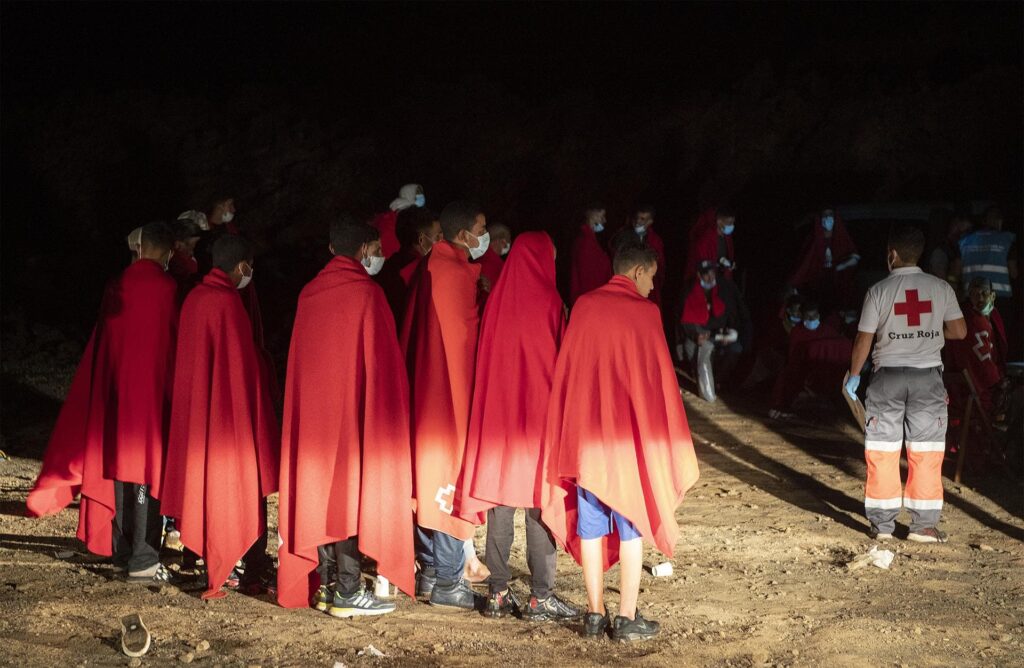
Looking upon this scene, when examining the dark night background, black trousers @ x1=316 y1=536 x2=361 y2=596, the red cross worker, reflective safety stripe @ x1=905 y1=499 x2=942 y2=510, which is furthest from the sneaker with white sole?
the dark night background

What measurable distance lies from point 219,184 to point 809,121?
35.0 ft

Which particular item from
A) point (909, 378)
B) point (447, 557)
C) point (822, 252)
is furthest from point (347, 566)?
point (822, 252)

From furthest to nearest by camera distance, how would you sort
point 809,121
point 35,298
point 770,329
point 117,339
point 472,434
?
point 809,121 < point 35,298 < point 770,329 < point 117,339 < point 472,434

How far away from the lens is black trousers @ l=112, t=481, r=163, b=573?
674cm

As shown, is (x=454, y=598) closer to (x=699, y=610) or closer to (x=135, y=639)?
(x=699, y=610)

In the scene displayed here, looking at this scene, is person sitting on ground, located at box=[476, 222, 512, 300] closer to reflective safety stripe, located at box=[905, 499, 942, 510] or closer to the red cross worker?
the red cross worker

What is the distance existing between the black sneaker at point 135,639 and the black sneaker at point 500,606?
65.0 inches

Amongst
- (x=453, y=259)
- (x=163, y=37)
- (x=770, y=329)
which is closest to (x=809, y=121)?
(x=770, y=329)

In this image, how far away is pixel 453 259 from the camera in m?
6.25

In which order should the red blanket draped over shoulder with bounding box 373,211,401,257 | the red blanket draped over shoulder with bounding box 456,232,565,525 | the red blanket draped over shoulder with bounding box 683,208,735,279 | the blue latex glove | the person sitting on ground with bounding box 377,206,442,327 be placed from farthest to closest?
the red blanket draped over shoulder with bounding box 683,208,735,279 < the red blanket draped over shoulder with bounding box 373,211,401,257 < the blue latex glove < the person sitting on ground with bounding box 377,206,442,327 < the red blanket draped over shoulder with bounding box 456,232,565,525

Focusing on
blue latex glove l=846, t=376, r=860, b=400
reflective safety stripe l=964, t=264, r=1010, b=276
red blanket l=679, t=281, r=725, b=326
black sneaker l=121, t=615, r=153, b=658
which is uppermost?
reflective safety stripe l=964, t=264, r=1010, b=276

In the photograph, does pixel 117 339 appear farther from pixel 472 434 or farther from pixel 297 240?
pixel 297 240

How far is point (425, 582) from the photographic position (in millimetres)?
6566

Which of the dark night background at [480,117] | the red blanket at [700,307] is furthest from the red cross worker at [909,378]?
the dark night background at [480,117]
